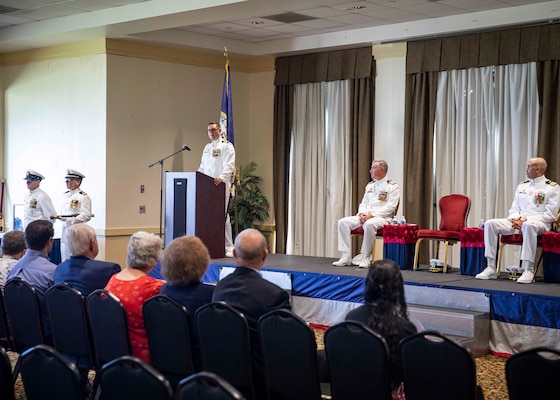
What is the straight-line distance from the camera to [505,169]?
922 cm

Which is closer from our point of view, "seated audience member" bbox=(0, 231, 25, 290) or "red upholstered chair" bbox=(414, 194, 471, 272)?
"seated audience member" bbox=(0, 231, 25, 290)

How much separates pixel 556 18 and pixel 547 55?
0.44m

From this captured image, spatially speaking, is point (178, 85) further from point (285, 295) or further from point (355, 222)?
point (285, 295)

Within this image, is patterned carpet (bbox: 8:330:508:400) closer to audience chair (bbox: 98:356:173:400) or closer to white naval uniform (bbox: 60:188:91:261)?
audience chair (bbox: 98:356:173:400)

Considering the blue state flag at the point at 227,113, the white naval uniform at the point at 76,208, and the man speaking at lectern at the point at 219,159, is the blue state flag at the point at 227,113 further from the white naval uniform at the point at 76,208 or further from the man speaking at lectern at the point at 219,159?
the white naval uniform at the point at 76,208

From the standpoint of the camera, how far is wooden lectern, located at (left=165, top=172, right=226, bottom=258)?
8.73 m

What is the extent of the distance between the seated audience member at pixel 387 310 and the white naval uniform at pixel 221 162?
562 centimetres

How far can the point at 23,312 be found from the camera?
15.2ft

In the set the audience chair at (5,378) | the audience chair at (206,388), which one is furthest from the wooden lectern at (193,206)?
the audience chair at (206,388)

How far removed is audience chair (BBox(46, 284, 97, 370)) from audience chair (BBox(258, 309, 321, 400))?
1.22 metres

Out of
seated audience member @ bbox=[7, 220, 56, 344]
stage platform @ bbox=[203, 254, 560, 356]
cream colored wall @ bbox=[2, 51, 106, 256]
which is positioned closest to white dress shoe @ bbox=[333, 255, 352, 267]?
stage platform @ bbox=[203, 254, 560, 356]

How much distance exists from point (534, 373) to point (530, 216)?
471cm

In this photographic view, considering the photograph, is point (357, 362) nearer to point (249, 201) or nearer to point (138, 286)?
point (138, 286)

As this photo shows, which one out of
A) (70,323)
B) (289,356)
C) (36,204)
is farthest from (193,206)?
(289,356)
